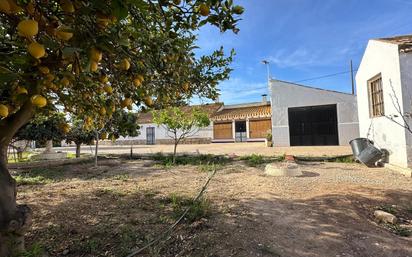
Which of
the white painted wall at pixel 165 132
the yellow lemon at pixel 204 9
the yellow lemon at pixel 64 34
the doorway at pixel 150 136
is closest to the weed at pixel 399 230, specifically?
the yellow lemon at pixel 204 9

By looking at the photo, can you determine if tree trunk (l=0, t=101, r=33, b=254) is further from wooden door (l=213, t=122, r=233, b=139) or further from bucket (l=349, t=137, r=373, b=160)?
wooden door (l=213, t=122, r=233, b=139)

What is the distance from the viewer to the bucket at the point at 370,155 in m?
8.02

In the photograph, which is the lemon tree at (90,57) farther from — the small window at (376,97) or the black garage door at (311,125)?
the black garage door at (311,125)

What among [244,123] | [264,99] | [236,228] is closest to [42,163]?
[236,228]

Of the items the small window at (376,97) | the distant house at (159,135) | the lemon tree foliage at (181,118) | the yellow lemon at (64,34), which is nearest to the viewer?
the yellow lemon at (64,34)

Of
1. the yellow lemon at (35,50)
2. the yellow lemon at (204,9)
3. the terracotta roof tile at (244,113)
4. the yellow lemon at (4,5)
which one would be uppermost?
the terracotta roof tile at (244,113)

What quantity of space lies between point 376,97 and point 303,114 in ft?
30.3

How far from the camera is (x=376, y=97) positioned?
346 inches

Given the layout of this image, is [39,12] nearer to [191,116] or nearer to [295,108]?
[191,116]

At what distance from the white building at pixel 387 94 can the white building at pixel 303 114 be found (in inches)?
299

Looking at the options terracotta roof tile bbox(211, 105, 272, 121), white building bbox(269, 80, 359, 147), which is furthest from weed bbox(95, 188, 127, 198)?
terracotta roof tile bbox(211, 105, 272, 121)

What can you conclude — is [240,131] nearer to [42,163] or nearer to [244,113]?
[244,113]

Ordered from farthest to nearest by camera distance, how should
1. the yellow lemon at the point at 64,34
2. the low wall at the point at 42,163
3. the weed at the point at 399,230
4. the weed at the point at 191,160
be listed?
the weed at the point at 191,160
the low wall at the point at 42,163
the weed at the point at 399,230
the yellow lemon at the point at 64,34

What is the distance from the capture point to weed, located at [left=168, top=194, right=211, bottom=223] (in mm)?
3657
